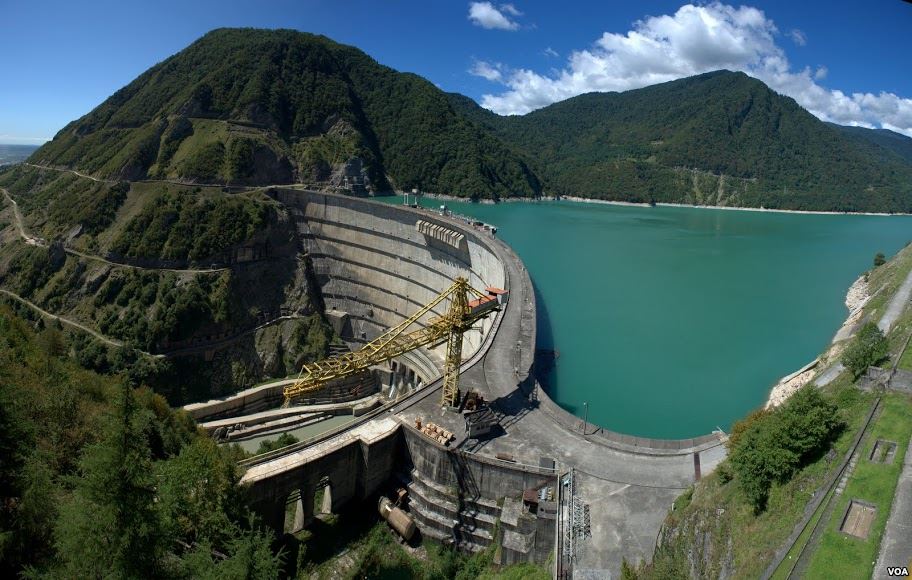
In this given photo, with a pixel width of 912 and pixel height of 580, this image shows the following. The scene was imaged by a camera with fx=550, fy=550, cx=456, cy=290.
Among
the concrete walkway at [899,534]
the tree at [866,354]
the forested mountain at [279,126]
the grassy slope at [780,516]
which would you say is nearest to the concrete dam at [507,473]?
the grassy slope at [780,516]

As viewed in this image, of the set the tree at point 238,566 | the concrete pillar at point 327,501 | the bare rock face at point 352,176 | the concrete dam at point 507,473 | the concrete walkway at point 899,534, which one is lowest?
the concrete pillar at point 327,501

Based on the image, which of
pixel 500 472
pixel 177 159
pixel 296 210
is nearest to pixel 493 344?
pixel 500 472

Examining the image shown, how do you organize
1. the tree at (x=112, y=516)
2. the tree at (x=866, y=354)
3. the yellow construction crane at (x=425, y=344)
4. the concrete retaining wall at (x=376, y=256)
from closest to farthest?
the tree at (x=112, y=516), the tree at (x=866, y=354), the yellow construction crane at (x=425, y=344), the concrete retaining wall at (x=376, y=256)

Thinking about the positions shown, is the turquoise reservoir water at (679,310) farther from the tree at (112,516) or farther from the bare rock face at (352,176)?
the tree at (112,516)

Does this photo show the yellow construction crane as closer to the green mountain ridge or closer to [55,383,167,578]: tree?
[55,383,167,578]: tree

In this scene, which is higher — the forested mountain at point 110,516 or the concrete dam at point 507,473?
the forested mountain at point 110,516

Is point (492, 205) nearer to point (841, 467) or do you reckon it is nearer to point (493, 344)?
point (493, 344)
